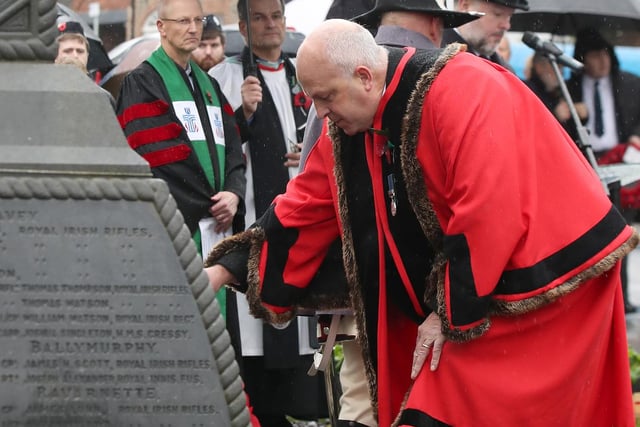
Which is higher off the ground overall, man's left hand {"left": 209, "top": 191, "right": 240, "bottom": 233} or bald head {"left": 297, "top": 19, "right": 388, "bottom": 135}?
bald head {"left": 297, "top": 19, "right": 388, "bottom": 135}

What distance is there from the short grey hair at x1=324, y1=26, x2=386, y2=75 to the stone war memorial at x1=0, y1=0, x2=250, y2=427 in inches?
33.8

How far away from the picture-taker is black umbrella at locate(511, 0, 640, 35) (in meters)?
10.7

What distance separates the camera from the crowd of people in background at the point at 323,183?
15.7ft

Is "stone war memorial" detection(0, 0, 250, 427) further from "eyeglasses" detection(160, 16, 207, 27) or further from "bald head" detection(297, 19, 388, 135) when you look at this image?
"eyeglasses" detection(160, 16, 207, 27)

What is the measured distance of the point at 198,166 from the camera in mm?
7008

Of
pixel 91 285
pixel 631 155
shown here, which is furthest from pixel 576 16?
pixel 91 285

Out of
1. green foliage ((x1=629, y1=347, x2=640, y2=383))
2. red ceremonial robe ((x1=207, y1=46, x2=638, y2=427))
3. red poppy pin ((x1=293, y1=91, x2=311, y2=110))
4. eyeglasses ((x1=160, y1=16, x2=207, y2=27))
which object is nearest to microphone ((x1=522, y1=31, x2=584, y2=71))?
red poppy pin ((x1=293, y1=91, x2=311, y2=110))

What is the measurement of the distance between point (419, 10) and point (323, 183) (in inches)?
36.8

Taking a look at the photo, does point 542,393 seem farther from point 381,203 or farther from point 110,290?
point 110,290

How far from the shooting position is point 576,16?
10953 millimetres

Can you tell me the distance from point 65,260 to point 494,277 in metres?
1.35

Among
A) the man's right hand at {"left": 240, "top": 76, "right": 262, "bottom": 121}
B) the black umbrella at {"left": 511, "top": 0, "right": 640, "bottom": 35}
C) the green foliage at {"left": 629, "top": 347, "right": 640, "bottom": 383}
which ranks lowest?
the green foliage at {"left": 629, "top": 347, "right": 640, "bottom": 383}

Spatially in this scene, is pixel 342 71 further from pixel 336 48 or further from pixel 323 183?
pixel 323 183

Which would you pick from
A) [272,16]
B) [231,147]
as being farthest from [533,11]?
[231,147]
